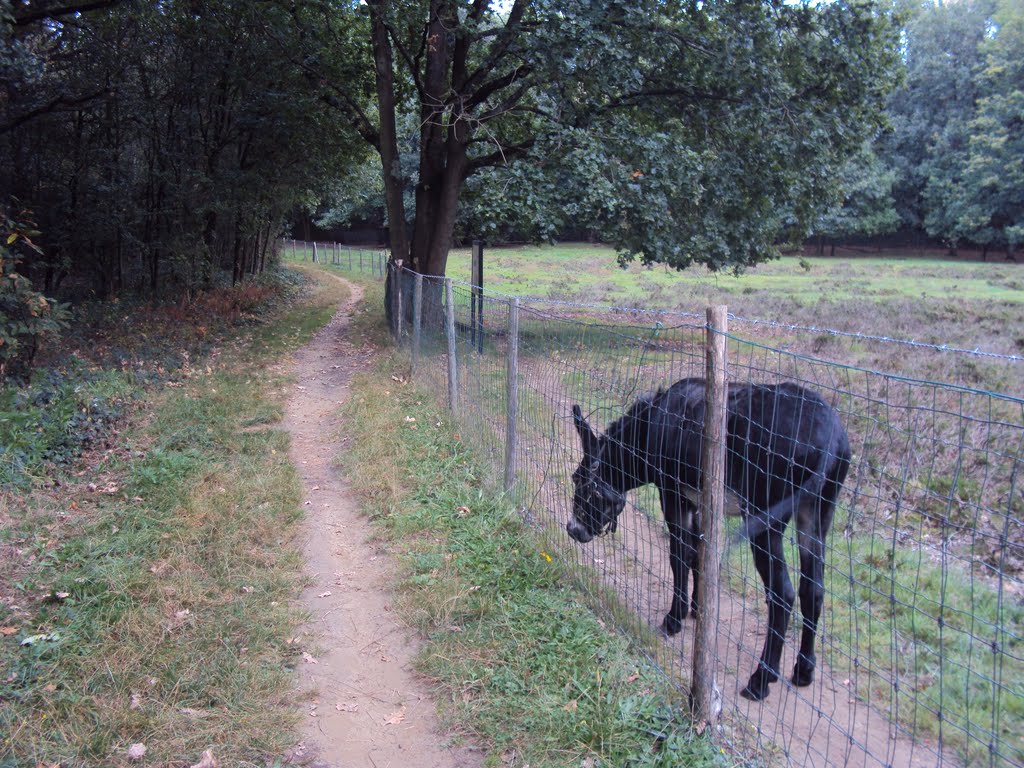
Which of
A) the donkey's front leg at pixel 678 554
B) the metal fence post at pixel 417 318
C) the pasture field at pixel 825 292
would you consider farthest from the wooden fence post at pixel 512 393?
the pasture field at pixel 825 292

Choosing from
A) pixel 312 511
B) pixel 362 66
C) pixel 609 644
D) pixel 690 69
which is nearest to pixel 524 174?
pixel 690 69

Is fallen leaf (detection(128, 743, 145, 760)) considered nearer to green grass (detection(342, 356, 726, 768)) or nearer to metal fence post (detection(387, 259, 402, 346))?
green grass (detection(342, 356, 726, 768))

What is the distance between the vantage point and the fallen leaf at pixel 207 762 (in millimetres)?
3569

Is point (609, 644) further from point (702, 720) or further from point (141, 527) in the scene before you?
point (141, 527)

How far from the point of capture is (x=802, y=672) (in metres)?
4.24

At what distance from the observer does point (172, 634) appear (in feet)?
15.1

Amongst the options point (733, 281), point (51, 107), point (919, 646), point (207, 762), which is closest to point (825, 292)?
point (733, 281)

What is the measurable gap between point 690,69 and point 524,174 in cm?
385

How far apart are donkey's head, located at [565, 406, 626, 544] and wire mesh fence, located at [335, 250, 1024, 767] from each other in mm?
20

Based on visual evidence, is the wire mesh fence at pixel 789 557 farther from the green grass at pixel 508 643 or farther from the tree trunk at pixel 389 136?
the tree trunk at pixel 389 136

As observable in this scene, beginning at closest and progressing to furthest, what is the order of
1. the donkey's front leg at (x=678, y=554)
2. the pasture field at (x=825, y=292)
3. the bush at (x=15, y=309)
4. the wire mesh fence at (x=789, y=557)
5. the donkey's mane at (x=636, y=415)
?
1. the wire mesh fence at (x=789, y=557)
2. the donkey's front leg at (x=678, y=554)
3. the donkey's mane at (x=636, y=415)
4. the bush at (x=15, y=309)
5. the pasture field at (x=825, y=292)

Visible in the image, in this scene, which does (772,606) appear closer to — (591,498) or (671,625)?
(671,625)

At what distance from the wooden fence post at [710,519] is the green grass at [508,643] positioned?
0.62 feet

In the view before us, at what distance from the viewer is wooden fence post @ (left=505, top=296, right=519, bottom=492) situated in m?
5.84
